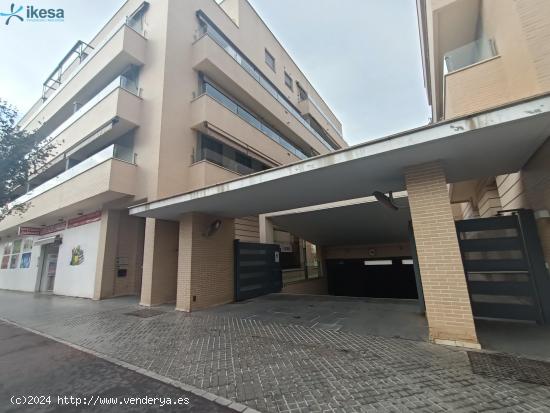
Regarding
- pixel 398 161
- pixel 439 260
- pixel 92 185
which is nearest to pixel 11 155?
pixel 92 185

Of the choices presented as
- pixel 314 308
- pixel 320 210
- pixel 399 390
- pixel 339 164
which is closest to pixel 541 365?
pixel 399 390

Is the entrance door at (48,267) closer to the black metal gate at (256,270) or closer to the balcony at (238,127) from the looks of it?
the balcony at (238,127)

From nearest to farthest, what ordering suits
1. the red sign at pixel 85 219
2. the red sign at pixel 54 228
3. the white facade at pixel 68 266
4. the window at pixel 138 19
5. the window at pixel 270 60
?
the white facade at pixel 68 266
the red sign at pixel 85 219
the window at pixel 138 19
the red sign at pixel 54 228
the window at pixel 270 60

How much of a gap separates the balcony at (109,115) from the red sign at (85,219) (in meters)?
3.52

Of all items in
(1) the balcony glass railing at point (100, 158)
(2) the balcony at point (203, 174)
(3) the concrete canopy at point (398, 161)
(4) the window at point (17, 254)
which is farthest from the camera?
(4) the window at point (17, 254)

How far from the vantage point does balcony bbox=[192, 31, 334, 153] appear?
12.6 meters

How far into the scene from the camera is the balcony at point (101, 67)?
11729mm

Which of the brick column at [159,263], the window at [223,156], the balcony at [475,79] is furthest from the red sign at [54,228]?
the balcony at [475,79]

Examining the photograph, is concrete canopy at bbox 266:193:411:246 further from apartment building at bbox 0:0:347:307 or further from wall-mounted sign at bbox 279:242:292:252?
apartment building at bbox 0:0:347:307

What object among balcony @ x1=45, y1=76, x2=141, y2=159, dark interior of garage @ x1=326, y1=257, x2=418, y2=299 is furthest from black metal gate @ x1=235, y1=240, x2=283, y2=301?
balcony @ x1=45, y1=76, x2=141, y2=159

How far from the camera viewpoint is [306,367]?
3.82 metres

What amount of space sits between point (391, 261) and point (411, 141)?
1198 centimetres

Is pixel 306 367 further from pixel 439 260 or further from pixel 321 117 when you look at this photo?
pixel 321 117

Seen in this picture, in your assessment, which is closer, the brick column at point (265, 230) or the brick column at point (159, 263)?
the brick column at point (159, 263)
